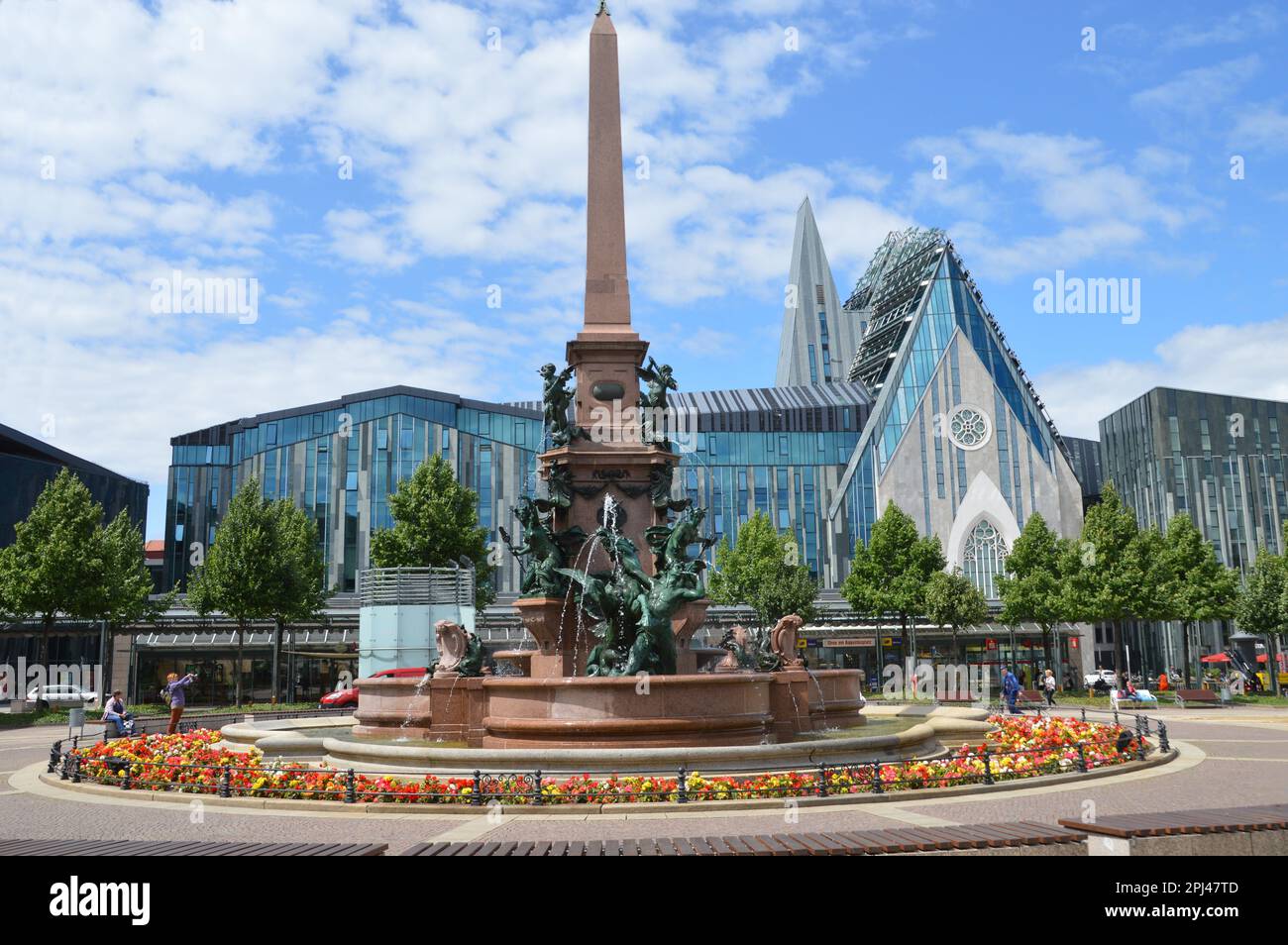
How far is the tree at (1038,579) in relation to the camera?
5078cm

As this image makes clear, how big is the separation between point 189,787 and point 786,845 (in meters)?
10.4

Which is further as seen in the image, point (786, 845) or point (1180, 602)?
point (1180, 602)

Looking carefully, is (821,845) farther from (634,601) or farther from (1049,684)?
(1049,684)

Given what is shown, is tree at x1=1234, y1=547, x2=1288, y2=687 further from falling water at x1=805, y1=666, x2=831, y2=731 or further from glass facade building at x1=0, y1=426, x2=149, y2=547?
glass facade building at x1=0, y1=426, x2=149, y2=547

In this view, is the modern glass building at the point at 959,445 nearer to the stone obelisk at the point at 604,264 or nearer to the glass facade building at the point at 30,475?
the glass facade building at the point at 30,475

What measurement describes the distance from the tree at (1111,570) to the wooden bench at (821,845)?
4216 centimetres

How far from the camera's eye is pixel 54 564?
132 ft

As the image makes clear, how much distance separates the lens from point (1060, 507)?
83.4 metres

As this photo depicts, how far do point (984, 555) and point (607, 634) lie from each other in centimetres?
6864

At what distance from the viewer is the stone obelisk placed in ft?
77.6

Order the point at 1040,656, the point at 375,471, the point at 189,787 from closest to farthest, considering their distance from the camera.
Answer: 1. the point at 189,787
2. the point at 1040,656
3. the point at 375,471

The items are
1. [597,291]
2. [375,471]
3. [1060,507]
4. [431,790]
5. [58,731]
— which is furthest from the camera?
[1060,507]
